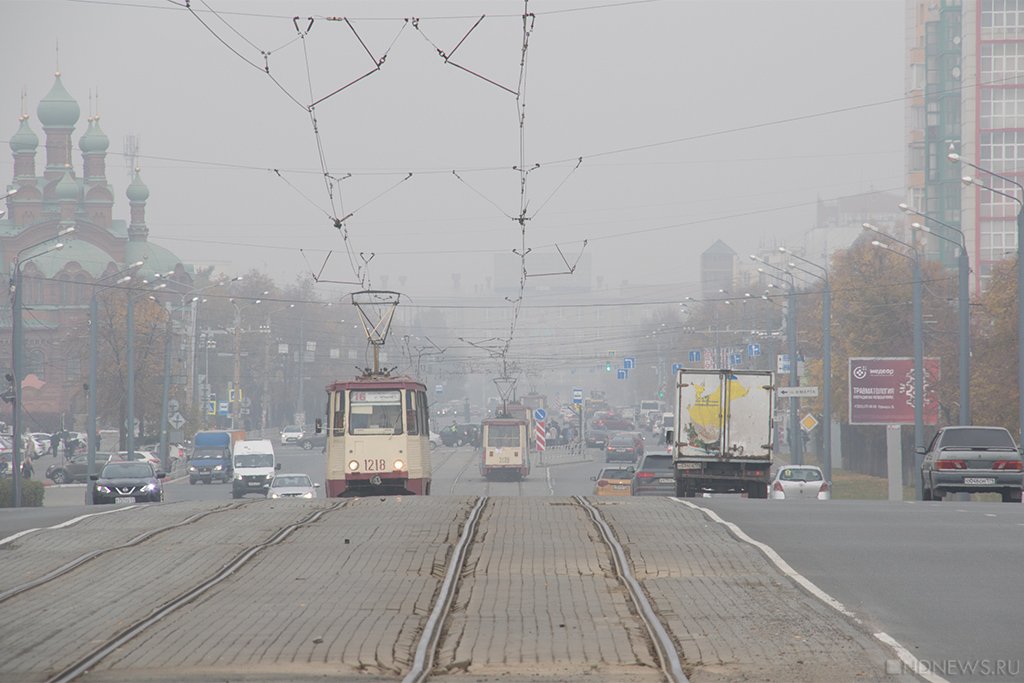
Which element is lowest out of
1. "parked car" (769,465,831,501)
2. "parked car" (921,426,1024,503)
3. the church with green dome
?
"parked car" (769,465,831,501)

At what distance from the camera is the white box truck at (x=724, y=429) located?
31.3m

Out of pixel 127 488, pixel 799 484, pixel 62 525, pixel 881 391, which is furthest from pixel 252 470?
pixel 62 525

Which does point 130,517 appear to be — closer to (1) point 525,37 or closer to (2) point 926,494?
(1) point 525,37

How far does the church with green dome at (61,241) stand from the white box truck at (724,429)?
78.5 meters

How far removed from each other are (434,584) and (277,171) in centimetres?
2568

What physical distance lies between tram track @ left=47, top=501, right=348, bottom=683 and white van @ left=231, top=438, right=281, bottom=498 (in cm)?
3433

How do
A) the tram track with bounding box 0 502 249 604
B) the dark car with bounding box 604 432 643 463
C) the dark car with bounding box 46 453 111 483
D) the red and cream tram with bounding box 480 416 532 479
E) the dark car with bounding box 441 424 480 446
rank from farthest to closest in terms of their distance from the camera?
the dark car with bounding box 441 424 480 446 < the dark car with bounding box 604 432 643 463 < the dark car with bounding box 46 453 111 483 < the red and cream tram with bounding box 480 416 532 479 < the tram track with bounding box 0 502 249 604

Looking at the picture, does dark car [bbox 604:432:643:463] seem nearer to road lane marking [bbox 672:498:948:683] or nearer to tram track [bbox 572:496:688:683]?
road lane marking [bbox 672:498:948:683]

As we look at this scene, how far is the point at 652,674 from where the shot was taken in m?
10.3

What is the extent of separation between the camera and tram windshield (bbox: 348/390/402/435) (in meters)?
31.6

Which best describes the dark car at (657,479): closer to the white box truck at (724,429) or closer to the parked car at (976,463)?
the white box truck at (724,429)

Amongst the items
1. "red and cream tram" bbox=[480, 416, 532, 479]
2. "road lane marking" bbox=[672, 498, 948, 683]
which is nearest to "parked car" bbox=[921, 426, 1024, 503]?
"road lane marking" bbox=[672, 498, 948, 683]

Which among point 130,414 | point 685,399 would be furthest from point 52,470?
point 685,399

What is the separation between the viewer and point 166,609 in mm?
13125
